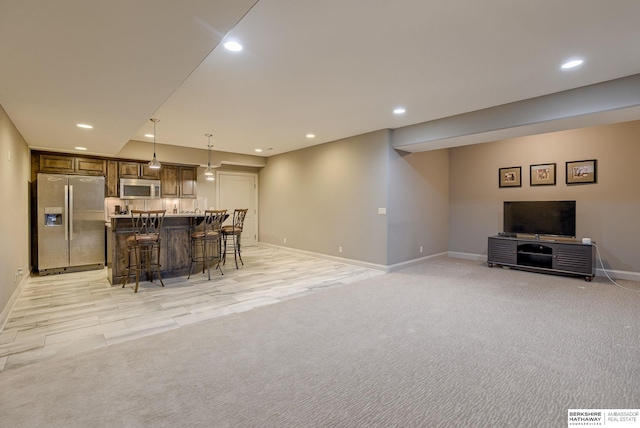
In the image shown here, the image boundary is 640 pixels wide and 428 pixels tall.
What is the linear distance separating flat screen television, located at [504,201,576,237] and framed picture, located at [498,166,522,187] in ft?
1.54

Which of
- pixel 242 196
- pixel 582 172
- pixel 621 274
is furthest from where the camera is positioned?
pixel 242 196

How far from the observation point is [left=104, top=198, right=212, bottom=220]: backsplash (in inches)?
261

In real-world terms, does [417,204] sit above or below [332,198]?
below

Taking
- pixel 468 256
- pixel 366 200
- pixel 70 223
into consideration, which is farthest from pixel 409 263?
pixel 70 223

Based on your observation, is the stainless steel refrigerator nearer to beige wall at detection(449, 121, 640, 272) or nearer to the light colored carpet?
the light colored carpet

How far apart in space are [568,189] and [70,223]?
31.0ft

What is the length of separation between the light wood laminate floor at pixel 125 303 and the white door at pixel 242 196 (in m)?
3.04

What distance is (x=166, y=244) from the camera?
504cm

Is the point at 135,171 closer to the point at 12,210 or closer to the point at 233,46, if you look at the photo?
the point at 12,210

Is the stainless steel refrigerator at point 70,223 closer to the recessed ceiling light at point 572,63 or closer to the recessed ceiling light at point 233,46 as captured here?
the recessed ceiling light at point 233,46

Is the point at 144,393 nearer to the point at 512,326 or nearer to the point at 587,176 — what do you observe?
the point at 512,326

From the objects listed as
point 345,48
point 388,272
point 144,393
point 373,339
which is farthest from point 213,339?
Answer: point 388,272

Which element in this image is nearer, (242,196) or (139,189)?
(139,189)

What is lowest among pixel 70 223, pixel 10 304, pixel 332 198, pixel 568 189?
pixel 10 304
